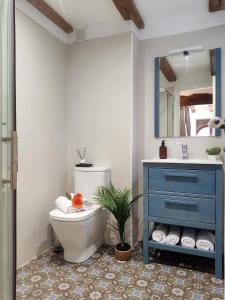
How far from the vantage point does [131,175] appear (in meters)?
2.48

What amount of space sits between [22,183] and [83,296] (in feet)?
3.43

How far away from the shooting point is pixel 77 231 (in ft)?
6.68

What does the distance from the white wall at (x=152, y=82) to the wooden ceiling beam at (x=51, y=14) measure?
2.80ft

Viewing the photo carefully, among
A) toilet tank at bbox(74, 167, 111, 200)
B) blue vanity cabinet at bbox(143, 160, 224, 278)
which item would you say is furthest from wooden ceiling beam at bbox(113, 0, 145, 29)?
toilet tank at bbox(74, 167, 111, 200)

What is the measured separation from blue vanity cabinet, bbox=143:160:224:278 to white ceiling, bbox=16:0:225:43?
143cm

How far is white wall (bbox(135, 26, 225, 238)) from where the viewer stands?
7.64 feet

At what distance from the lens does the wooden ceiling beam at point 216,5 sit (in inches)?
83.3

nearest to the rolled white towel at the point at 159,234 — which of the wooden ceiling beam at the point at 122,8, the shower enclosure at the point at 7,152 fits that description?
the shower enclosure at the point at 7,152

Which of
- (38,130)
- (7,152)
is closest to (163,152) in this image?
(38,130)

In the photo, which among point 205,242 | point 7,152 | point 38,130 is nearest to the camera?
point 7,152

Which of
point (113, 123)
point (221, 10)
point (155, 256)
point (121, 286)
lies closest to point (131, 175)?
point (113, 123)

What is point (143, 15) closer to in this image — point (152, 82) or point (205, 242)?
point (152, 82)

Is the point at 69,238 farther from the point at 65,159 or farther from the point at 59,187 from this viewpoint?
the point at 65,159

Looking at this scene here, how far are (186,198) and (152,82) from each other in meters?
1.29
